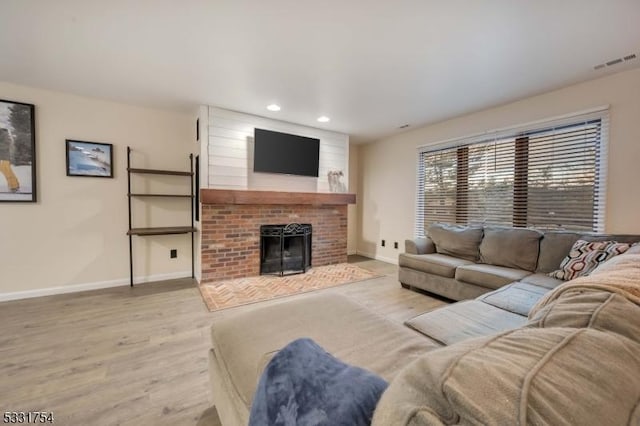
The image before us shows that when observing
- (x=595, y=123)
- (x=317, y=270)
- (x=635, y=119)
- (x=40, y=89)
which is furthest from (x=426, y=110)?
(x=40, y=89)

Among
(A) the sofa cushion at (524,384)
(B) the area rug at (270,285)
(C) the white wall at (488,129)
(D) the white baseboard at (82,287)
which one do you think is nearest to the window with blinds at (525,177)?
(C) the white wall at (488,129)

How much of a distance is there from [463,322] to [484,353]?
113 centimetres

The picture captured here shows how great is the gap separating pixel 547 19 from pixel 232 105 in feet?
10.2

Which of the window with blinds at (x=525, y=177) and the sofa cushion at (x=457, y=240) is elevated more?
the window with blinds at (x=525, y=177)

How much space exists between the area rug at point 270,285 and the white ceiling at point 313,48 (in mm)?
2331

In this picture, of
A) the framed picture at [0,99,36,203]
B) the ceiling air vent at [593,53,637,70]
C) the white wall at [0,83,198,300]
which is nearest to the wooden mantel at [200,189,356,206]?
the white wall at [0,83,198,300]

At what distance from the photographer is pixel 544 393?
372 millimetres

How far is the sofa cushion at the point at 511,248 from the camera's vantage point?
8.52 ft

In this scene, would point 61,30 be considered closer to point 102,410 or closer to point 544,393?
point 102,410

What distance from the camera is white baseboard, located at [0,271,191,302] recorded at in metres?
2.85

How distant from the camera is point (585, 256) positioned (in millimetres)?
2150

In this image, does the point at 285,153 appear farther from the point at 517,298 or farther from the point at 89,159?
the point at 517,298

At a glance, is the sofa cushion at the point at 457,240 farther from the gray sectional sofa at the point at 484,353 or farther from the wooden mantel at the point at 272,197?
the wooden mantel at the point at 272,197

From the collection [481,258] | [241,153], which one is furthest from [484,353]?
[241,153]
